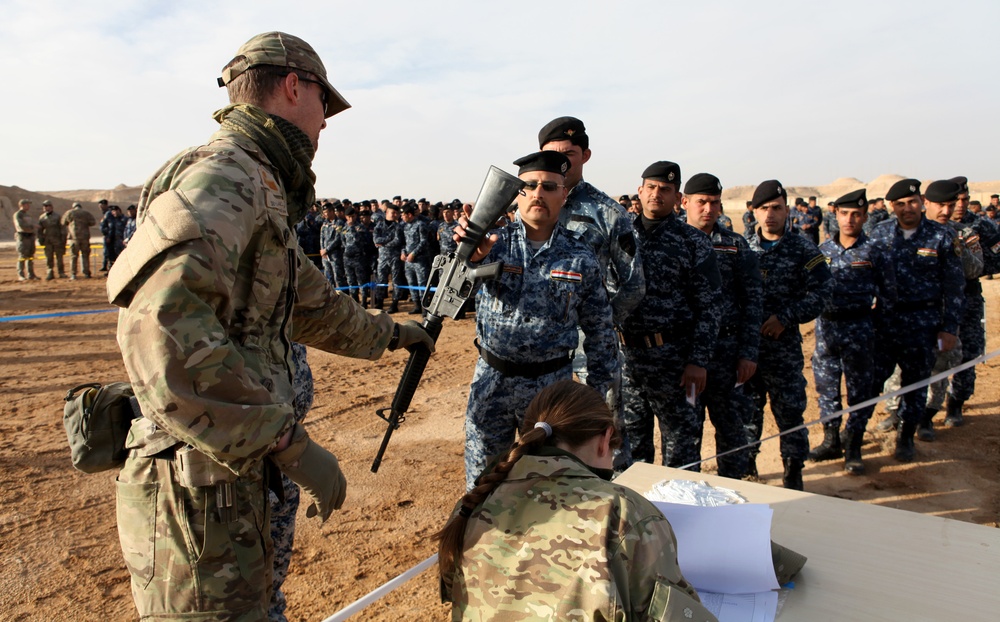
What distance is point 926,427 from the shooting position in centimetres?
578

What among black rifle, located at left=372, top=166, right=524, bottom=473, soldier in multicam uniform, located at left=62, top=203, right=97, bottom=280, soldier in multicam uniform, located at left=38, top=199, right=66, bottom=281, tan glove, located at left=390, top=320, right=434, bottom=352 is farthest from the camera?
soldier in multicam uniform, located at left=62, top=203, right=97, bottom=280

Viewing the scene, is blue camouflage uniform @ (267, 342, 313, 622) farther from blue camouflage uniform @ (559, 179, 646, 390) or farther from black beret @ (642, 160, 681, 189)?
black beret @ (642, 160, 681, 189)

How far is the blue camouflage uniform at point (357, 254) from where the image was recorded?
13.0m

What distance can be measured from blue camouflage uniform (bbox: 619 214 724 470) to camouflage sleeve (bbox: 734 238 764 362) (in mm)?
405

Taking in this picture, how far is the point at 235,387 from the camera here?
1513mm

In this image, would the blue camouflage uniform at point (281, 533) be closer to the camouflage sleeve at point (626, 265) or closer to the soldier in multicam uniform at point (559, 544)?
the soldier in multicam uniform at point (559, 544)

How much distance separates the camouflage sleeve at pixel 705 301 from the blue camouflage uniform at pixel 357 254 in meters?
9.70

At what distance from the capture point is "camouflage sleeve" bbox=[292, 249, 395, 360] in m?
2.26

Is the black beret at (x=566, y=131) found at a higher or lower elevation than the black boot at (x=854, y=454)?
higher

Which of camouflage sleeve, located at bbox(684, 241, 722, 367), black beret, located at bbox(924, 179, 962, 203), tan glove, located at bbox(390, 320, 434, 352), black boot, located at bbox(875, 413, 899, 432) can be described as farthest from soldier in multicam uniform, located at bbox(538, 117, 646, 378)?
black beret, located at bbox(924, 179, 962, 203)

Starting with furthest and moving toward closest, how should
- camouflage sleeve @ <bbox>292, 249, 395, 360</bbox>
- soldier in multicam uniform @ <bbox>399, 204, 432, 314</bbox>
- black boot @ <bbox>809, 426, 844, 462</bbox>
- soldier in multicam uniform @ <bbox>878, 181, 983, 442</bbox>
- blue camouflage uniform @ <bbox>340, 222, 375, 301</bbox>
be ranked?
1. blue camouflage uniform @ <bbox>340, 222, 375, 301</bbox>
2. soldier in multicam uniform @ <bbox>399, 204, 432, 314</bbox>
3. soldier in multicam uniform @ <bbox>878, 181, 983, 442</bbox>
4. black boot @ <bbox>809, 426, 844, 462</bbox>
5. camouflage sleeve @ <bbox>292, 249, 395, 360</bbox>

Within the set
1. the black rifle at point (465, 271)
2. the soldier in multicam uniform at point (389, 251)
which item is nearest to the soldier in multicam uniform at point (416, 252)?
the soldier in multicam uniform at point (389, 251)

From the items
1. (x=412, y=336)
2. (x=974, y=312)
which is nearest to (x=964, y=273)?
(x=974, y=312)

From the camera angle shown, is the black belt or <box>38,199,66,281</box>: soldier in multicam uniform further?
<box>38,199,66,281</box>: soldier in multicam uniform
